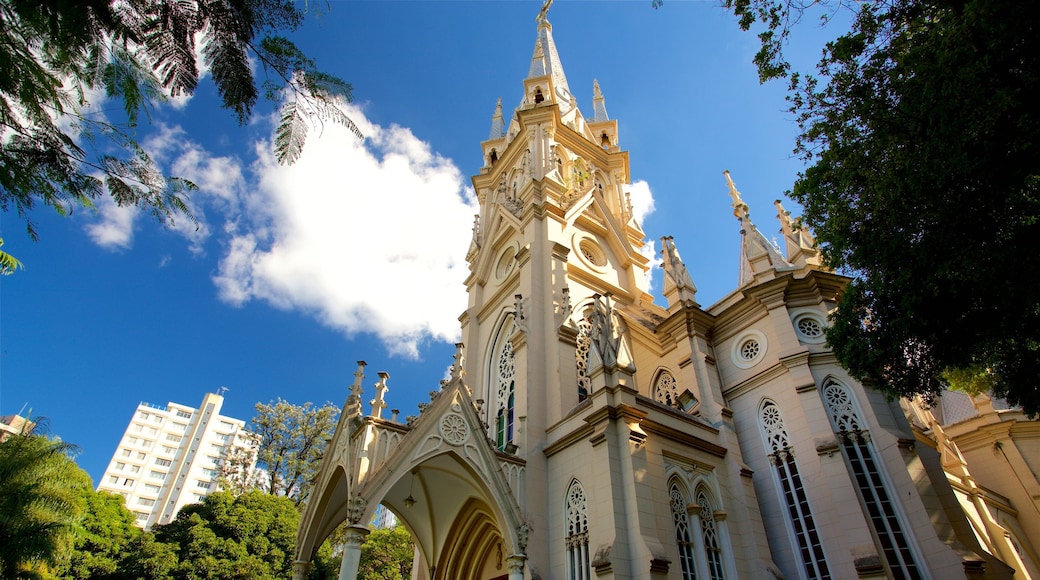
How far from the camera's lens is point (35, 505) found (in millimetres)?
15484

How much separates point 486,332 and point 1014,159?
16171 mm

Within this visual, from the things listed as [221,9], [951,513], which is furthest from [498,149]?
[221,9]

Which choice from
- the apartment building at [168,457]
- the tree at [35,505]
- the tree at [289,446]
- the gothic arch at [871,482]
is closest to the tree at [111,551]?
the tree at [35,505]

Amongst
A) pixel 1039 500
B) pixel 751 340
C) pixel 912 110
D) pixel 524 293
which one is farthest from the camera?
pixel 1039 500

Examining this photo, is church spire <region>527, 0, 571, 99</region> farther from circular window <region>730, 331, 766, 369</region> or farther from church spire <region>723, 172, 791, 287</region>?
circular window <region>730, 331, 766, 369</region>

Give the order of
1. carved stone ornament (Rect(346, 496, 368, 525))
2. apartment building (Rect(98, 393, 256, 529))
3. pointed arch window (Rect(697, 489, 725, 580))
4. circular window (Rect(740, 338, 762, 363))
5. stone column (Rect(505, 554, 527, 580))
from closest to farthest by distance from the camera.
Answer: carved stone ornament (Rect(346, 496, 368, 525)) < stone column (Rect(505, 554, 527, 580)) < pointed arch window (Rect(697, 489, 725, 580)) < circular window (Rect(740, 338, 762, 363)) < apartment building (Rect(98, 393, 256, 529))

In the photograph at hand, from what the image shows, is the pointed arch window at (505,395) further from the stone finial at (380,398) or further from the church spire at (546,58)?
the church spire at (546,58)

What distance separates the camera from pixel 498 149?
31.0 meters

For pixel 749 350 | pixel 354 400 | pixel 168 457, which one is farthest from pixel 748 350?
pixel 168 457

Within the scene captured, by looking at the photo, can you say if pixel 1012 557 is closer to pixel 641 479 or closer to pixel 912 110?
pixel 641 479

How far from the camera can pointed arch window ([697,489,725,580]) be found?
40.5ft

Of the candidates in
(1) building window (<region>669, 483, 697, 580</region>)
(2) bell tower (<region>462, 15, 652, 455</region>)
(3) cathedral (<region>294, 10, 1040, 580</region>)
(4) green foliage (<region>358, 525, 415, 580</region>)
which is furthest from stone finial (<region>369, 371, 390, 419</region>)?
(4) green foliage (<region>358, 525, 415, 580</region>)

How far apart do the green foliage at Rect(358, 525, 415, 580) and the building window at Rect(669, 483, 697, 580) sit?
1660 centimetres

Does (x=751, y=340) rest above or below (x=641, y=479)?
above
